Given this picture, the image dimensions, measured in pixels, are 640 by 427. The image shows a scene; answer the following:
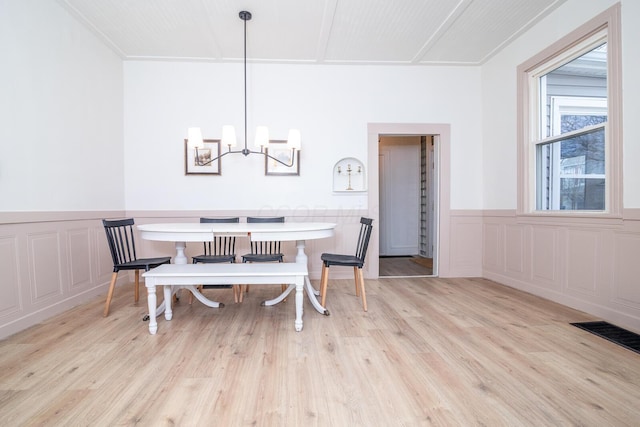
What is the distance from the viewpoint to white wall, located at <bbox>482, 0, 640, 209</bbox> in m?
2.33

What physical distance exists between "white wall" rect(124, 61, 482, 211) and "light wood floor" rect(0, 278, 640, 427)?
169cm

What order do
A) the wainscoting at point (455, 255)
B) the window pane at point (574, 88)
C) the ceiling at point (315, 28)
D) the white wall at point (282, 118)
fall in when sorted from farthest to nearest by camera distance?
the white wall at point (282, 118)
the ceiling at point (315, 28)
the window pane at point (574, 88)
the wainscoting at point (455, 255)

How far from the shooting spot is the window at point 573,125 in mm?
2504

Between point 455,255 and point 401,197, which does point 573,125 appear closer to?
point 455,255

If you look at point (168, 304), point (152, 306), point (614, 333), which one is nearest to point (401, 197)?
point (614, 333)

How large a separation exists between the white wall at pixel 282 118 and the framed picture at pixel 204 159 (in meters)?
0.09

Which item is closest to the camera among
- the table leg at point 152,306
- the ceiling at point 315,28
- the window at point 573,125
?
the table leg at point 152,306

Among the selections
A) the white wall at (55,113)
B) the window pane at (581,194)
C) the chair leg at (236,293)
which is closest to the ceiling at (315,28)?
the white wall at (55,113)

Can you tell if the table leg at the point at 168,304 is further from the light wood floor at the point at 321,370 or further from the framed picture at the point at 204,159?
the framed picture at the point at 204,159

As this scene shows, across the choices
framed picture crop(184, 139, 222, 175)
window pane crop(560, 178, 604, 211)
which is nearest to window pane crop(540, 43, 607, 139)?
window pane crop(560, 178, 604, 211)

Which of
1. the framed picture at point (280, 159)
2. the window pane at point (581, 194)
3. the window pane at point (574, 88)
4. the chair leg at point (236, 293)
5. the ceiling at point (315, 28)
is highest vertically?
the ceiling at point (315, 28)

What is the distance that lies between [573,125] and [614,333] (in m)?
1.94

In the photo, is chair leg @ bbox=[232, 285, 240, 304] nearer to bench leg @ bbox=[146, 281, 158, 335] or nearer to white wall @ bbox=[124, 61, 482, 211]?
bench leg @ bbox=[146, 281, 158, 335]

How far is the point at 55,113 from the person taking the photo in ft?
9.07
